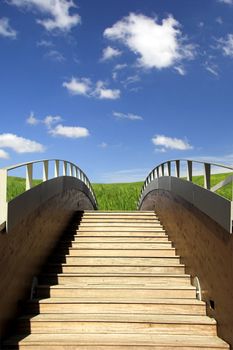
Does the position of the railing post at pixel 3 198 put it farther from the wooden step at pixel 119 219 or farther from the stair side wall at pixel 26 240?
the wooden step at pixel 119 219

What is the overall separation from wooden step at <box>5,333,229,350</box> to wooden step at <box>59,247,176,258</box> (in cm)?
276

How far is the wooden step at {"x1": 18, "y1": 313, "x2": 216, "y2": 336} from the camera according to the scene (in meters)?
5.07

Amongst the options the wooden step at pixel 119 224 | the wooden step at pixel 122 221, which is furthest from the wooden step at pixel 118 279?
the wooden step at pixel 122 221

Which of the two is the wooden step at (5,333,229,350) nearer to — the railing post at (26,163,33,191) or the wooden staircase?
the wooden staircase

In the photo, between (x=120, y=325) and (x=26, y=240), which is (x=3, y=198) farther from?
(x=120, y=325)

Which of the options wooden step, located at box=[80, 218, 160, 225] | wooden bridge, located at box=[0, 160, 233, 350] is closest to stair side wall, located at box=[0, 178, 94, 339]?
wooden bridge, located at box=[0, 160, 233, 350]

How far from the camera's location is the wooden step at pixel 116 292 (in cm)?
603

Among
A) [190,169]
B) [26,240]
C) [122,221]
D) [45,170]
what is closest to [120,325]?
[26,240]

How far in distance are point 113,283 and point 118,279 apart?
0.11 metres

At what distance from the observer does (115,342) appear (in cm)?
470

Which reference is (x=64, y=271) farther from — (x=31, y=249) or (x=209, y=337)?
(x=209, y=337)

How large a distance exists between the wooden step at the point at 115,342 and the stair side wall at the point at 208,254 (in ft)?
1.01

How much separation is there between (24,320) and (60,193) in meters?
4.29

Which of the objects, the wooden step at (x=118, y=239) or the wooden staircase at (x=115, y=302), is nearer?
the wooden staircase at (x=115, y=302)
